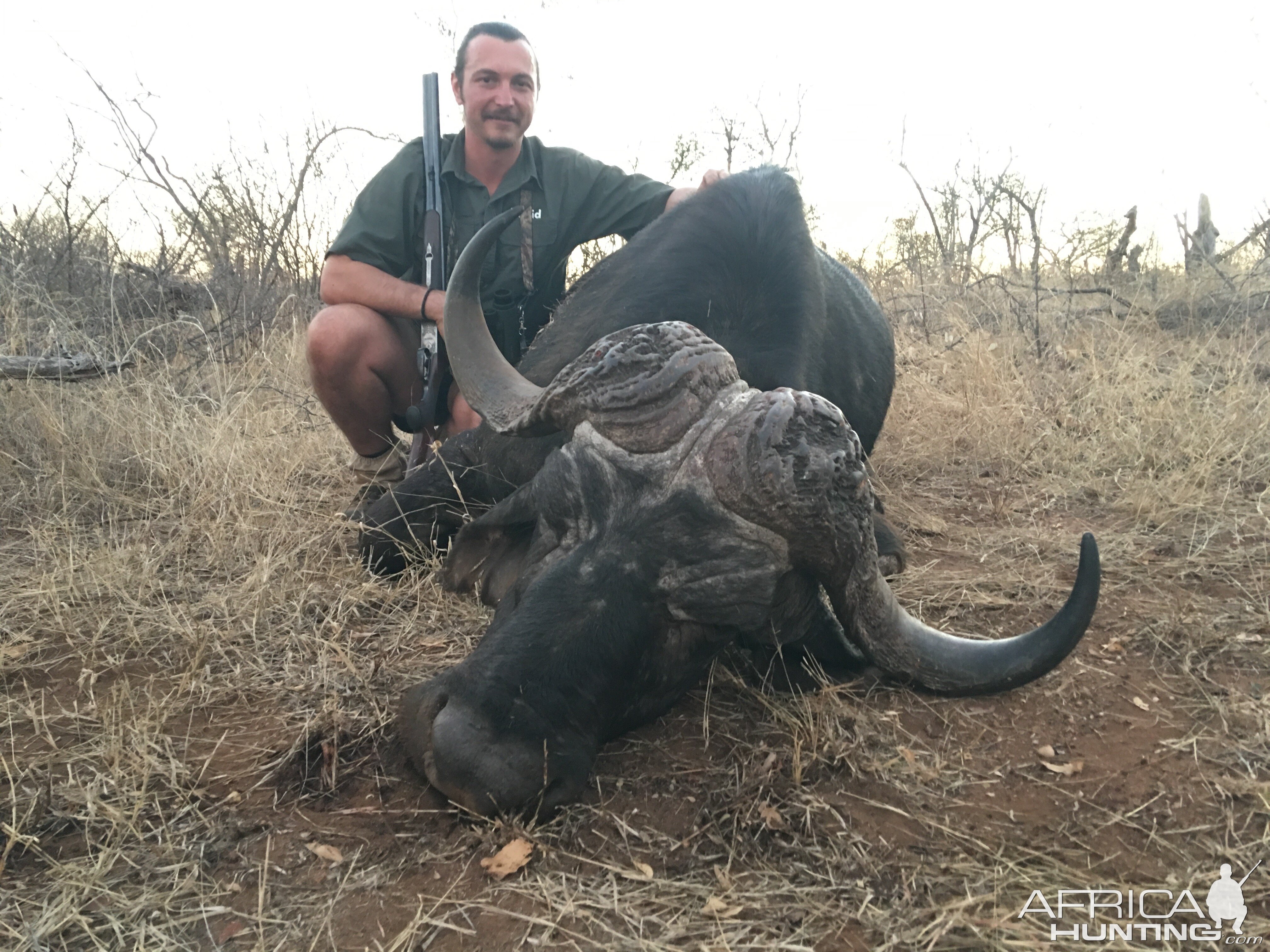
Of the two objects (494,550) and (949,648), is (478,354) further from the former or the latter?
(949,648)

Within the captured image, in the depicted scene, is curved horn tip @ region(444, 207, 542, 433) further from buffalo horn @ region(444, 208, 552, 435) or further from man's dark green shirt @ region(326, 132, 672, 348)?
Result: man's dark green shirt @ region(326, 132, 672, 348)

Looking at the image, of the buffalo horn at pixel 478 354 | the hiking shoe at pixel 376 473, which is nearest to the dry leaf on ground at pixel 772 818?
the buffalo horn at pixel 478 354

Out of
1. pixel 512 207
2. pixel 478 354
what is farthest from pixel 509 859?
pixel 512 207

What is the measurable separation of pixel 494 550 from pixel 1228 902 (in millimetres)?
2017

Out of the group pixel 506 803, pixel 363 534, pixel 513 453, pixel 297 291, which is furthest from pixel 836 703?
pixel 297 291

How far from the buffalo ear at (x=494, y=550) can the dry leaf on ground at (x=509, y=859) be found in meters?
0.77

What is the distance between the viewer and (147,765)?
2160mm

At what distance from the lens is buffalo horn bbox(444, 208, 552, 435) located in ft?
8.90

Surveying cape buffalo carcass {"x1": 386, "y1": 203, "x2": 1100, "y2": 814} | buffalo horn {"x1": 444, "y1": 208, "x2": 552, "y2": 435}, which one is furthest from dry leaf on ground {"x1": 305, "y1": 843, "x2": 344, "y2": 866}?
buffalo horn {"x1": 444, "y1": 208, "x2": 552, "y2": 435}

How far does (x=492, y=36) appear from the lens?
4879 mm

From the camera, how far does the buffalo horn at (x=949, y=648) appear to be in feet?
6.78

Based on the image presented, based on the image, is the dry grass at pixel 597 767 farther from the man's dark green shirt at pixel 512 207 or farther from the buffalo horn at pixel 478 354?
the man's dark green shirt at pixel 512 207

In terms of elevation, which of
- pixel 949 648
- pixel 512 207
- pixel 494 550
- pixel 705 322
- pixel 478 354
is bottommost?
pixel 949 648

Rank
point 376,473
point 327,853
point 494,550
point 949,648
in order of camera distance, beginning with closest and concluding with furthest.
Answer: point 327,853
point 949,648
point 494,550
point 376,473
